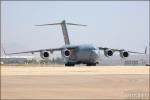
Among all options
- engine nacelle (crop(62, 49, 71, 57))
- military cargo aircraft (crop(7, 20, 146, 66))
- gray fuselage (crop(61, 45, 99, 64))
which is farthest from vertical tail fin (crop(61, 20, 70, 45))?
engine nacelle (crop(62, 49, 71, 57))

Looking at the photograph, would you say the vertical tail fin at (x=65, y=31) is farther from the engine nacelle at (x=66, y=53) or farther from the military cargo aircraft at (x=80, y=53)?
the engine nacelle at (x=66, y=53)

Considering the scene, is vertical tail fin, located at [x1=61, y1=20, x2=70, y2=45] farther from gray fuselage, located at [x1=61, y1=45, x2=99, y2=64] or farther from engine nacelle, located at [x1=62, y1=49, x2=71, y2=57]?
engine nacelle, located at [x1=62, y1=49, x2=71, y2=57]

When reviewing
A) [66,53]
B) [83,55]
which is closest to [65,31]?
[66,53]

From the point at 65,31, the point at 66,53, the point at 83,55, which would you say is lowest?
the point at 83,55

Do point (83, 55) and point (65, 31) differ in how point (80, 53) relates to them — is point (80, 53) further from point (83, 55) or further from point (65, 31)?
point (65, 31)

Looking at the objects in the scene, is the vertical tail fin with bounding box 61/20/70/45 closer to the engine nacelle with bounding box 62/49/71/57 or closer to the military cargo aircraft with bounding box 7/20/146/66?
the military cargo aircraft with bounding box 7/20/146/66

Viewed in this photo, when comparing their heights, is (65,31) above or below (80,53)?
above

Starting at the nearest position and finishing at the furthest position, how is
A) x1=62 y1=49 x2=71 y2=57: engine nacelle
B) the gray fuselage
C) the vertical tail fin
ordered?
the gray fuselage < x1=62 y1=49 x2=71 y2=57: engine nacelle < the vertical tail fin

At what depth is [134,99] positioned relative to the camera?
1505cm

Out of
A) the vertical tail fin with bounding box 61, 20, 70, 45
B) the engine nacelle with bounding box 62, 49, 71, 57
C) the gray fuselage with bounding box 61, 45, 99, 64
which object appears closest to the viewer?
the gray fuselage with bounding box 61, 45, 99, 64

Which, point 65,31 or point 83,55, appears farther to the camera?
point 65,31

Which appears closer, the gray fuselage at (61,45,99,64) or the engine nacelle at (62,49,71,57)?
the gray fuselage at (61,45,99,64)

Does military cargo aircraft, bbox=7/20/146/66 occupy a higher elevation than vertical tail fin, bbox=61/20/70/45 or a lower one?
lower

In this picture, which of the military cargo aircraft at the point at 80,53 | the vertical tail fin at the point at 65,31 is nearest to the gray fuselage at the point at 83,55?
the military cargo aircraft at the point at 80,53
